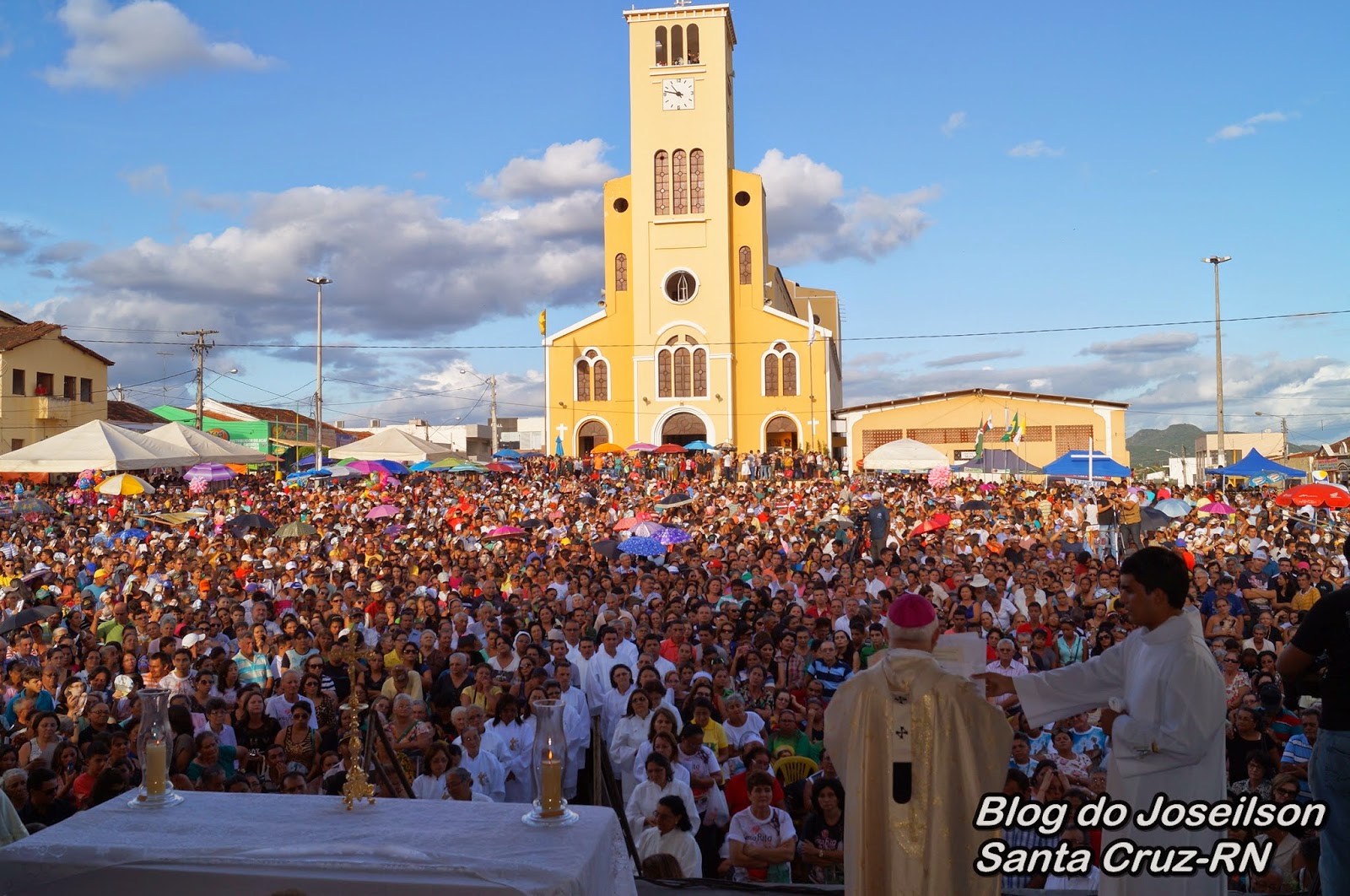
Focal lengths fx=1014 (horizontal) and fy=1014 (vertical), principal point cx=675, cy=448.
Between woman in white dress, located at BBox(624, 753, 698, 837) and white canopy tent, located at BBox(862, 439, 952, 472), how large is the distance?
20.5 metres

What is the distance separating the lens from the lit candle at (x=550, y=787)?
3086 mm

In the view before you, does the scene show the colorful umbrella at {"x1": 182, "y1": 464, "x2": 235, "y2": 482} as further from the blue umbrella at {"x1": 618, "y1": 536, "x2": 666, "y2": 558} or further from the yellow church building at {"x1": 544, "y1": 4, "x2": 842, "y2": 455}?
the yellow church building at {"x1": 544, "y1": 4, "x2": 842, "y2": 455}

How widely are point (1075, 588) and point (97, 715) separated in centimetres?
966

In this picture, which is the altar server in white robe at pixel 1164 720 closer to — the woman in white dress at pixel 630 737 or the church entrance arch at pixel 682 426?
the woman in white dress at pixel 630 737

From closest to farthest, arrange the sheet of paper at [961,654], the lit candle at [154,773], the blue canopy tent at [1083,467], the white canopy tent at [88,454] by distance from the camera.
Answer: the lit candle at [154,773] < the sheet of paper at [961,654] < the white canopy tent at [88,454] < the blue canopy tent at [1083,467]

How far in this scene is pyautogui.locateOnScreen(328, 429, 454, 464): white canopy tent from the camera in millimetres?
24984

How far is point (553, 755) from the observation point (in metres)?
3.17

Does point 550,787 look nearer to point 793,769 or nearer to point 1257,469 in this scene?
point 793,769

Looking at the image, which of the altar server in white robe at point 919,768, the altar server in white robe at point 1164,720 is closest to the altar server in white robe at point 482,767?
the altar server in white robe at point 919,768

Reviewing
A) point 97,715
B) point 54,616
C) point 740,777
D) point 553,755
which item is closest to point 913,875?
point 553,755

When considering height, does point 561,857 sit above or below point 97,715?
above

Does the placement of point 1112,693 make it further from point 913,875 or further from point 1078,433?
point 1078,433

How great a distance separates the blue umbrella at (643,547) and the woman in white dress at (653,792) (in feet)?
26.7

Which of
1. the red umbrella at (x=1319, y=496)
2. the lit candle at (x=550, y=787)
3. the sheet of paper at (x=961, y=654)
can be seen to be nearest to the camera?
the lit candle at (x=550, y=787)
